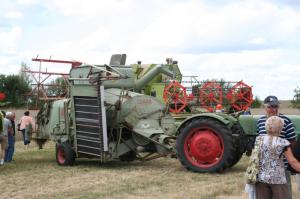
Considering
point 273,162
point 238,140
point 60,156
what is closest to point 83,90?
point 60,156

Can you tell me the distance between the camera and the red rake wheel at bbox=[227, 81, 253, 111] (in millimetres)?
17750

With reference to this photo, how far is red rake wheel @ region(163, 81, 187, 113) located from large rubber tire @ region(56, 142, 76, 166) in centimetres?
500

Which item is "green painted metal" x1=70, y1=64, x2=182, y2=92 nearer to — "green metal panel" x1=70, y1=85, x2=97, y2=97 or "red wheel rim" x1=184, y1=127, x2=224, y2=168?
"green metal panel" x1=70, y1=85, x2=97, y2=97

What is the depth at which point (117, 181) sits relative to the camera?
33.4 feet

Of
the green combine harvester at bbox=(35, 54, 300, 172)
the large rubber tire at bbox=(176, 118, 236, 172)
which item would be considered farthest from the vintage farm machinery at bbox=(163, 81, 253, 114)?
the large rubber tire at bbox=(176, 118, 236, 172)

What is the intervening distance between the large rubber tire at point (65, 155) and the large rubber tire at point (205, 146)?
2843 millimetres

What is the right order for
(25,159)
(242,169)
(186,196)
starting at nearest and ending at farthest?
(186,196) < (242,169) < (25,159)

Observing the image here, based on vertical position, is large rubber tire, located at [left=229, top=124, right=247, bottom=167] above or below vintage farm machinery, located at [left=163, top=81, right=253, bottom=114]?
below

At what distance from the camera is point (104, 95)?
1249 centimetres

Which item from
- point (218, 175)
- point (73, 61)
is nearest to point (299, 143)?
point (218, 175)

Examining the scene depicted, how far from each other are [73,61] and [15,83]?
28.1 m

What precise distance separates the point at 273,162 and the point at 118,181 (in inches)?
204

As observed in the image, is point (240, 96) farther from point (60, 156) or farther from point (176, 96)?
point (60, 156)

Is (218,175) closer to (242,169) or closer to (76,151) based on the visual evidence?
(242,169)
